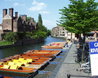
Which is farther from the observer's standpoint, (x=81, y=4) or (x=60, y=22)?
(x=60, y=22)

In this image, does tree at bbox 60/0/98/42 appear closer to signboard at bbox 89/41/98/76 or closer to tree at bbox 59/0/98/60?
tree at bbox 59/0/98/60

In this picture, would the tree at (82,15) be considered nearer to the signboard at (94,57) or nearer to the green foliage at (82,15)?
the green foliage at (82,15)

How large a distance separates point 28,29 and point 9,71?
78.8 meters

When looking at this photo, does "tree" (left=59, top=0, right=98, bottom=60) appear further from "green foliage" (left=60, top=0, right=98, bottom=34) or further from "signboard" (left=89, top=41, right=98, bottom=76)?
"signboard" (left=89, top=41, right=98, bottom=76)

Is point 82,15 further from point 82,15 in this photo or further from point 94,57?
point 94,57

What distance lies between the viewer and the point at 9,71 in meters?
15.9

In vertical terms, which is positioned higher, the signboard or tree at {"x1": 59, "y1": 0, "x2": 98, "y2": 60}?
tree at {"x1": 59, "y1": 0, "x2": 98, "y2": 60}

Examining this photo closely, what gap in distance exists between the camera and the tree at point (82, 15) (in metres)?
17.5

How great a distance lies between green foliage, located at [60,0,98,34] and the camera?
17531 mm

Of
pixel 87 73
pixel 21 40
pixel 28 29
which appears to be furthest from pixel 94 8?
pixel 28 29

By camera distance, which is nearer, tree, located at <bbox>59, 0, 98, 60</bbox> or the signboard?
the signboard

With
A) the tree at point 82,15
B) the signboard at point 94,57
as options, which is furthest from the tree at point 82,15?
the signboard at point 94,57

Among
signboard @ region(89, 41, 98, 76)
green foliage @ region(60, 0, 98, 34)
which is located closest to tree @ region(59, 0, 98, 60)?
green foliage @ region(60, 0, 98, 34)

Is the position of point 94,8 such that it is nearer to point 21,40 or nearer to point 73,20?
point 73,20
